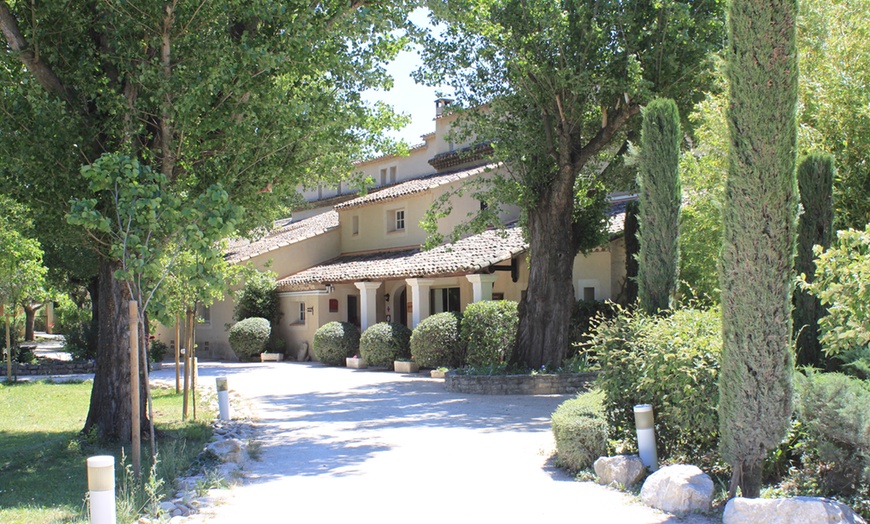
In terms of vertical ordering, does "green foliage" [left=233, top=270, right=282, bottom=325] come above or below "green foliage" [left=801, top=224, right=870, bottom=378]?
above

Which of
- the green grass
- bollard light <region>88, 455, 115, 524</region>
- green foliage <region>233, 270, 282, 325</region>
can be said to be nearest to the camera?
bollard light <region>88, 455, 115, 524</region>

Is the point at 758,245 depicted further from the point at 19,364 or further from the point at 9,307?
the point at 19,364

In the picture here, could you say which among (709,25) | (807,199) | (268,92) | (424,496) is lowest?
(424,496)

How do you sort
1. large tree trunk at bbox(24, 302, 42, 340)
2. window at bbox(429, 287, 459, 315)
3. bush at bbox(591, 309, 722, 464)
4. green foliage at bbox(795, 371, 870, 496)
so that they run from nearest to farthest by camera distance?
green foliage at bbox(795, 371, 870, 496)
bush at bbox(591, 309, 722, 464)
window at bbox(429, 287, 459, 315)
large tree trunk at bbox(24, 302, 42, 340)

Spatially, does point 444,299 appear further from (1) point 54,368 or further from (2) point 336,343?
(1) point 54,368

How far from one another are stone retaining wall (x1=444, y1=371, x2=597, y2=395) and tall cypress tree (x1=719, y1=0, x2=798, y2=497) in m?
10.1

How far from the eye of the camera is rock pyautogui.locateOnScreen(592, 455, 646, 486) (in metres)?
7.81

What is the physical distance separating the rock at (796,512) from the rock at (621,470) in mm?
1651

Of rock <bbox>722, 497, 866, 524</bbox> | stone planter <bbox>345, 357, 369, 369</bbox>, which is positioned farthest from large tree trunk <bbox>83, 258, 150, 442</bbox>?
stone planter <bbox>345, 357, 369, 369</bbox>

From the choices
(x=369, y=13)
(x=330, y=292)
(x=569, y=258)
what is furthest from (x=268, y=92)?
(x=330, y=292)

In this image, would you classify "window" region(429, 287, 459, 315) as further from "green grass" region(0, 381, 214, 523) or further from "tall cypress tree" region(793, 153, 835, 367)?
"tall cypress tree" region(793, 153, 835, 367)

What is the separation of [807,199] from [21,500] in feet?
29.5

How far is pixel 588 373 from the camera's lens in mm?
17328

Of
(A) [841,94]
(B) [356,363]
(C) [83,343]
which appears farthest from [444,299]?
(A) [841,94]
